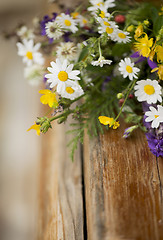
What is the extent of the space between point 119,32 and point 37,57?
0.29 meters

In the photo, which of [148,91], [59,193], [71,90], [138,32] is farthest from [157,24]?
[59,193]

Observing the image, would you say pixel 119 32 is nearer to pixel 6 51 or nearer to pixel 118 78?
pixel 118 78

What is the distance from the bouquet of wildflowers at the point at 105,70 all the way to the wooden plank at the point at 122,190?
36mm

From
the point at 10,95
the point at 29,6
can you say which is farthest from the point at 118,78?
the point at 29,6

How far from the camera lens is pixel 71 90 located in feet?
2.19

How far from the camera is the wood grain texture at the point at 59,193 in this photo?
77 cm

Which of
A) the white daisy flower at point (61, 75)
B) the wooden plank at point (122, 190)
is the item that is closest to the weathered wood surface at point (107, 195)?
the wooden plank at point (122, 190)

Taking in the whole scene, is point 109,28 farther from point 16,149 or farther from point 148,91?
point 16,149

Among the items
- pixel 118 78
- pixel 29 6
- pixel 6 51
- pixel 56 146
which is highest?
pixel 29 6

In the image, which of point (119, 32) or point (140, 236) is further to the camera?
point (119, 32)

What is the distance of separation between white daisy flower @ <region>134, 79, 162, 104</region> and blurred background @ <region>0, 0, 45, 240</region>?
2.30ft

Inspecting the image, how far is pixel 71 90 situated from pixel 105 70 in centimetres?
11

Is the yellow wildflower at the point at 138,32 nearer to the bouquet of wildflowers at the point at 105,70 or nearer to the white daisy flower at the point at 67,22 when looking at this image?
the bouquet of wildflowers at the point at 105,70

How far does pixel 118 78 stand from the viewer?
2.72 ft
